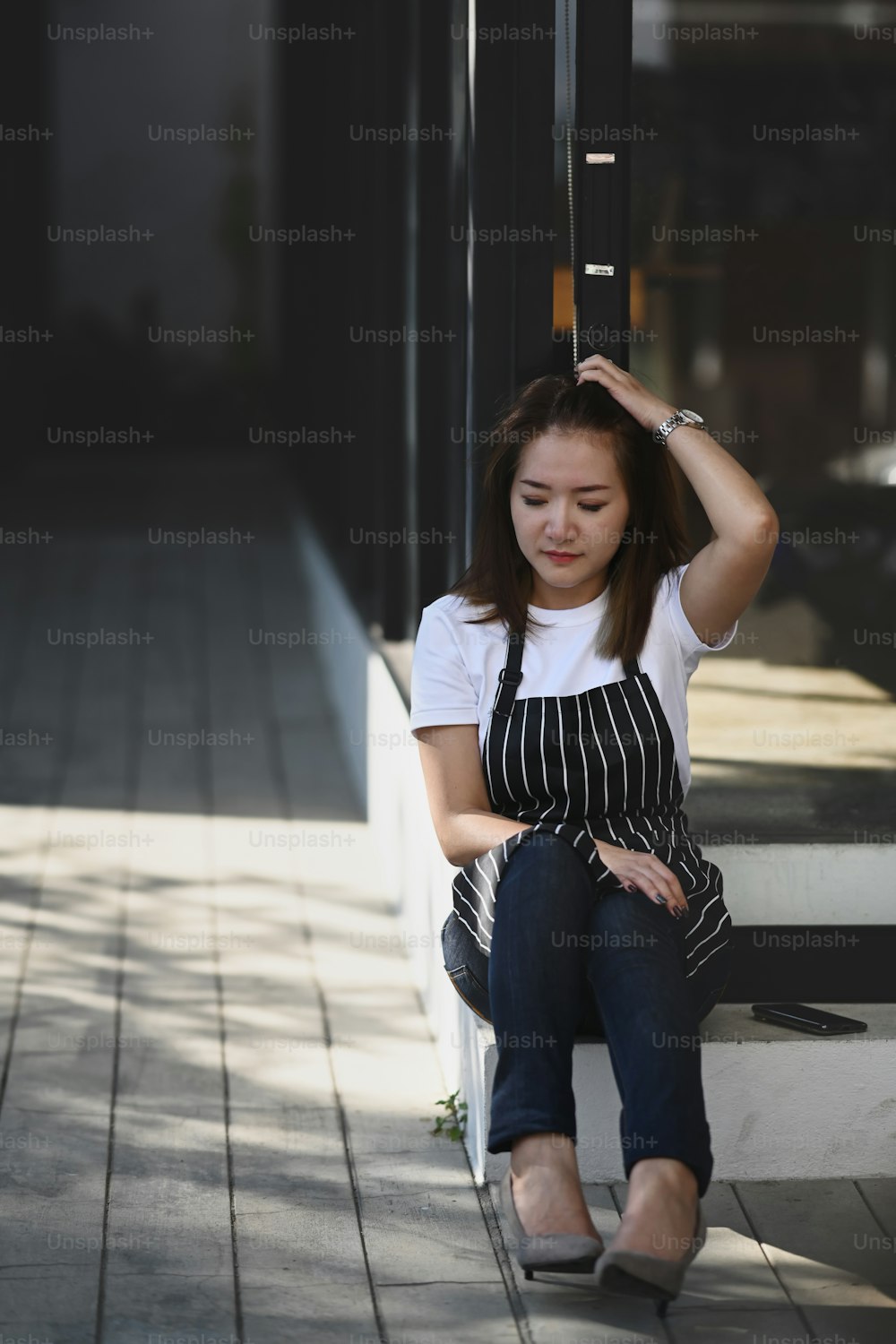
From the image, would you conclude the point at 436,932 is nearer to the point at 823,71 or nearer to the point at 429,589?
the point at 429,589

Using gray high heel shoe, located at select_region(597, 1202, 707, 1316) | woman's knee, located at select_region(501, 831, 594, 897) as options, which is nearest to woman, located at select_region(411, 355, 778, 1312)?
woman's knee, located at select_region(501, 831, 594, 897)

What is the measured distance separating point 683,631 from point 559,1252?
2.97 feet

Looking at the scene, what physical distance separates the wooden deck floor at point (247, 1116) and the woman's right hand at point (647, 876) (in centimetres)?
50

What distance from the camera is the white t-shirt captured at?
101 inches

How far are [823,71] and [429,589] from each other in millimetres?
1546

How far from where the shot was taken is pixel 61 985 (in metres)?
3.53

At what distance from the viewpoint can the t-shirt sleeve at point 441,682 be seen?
2561mm

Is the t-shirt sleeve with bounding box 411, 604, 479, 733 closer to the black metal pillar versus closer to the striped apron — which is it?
the striped apron

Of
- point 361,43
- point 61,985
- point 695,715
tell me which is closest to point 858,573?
point 695,715

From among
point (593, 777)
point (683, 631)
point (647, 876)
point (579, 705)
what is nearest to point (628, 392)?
point (683, 631)

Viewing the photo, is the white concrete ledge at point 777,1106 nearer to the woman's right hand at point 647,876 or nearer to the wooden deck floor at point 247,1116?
the wooden deck floor at point 247,1116

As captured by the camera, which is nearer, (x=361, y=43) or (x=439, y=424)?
(x=439, y=424)

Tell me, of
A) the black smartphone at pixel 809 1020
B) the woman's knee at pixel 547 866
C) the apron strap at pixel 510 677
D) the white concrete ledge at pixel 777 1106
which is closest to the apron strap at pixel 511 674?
the apron strap at pixel 510 677

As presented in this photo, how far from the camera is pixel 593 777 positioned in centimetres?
251
